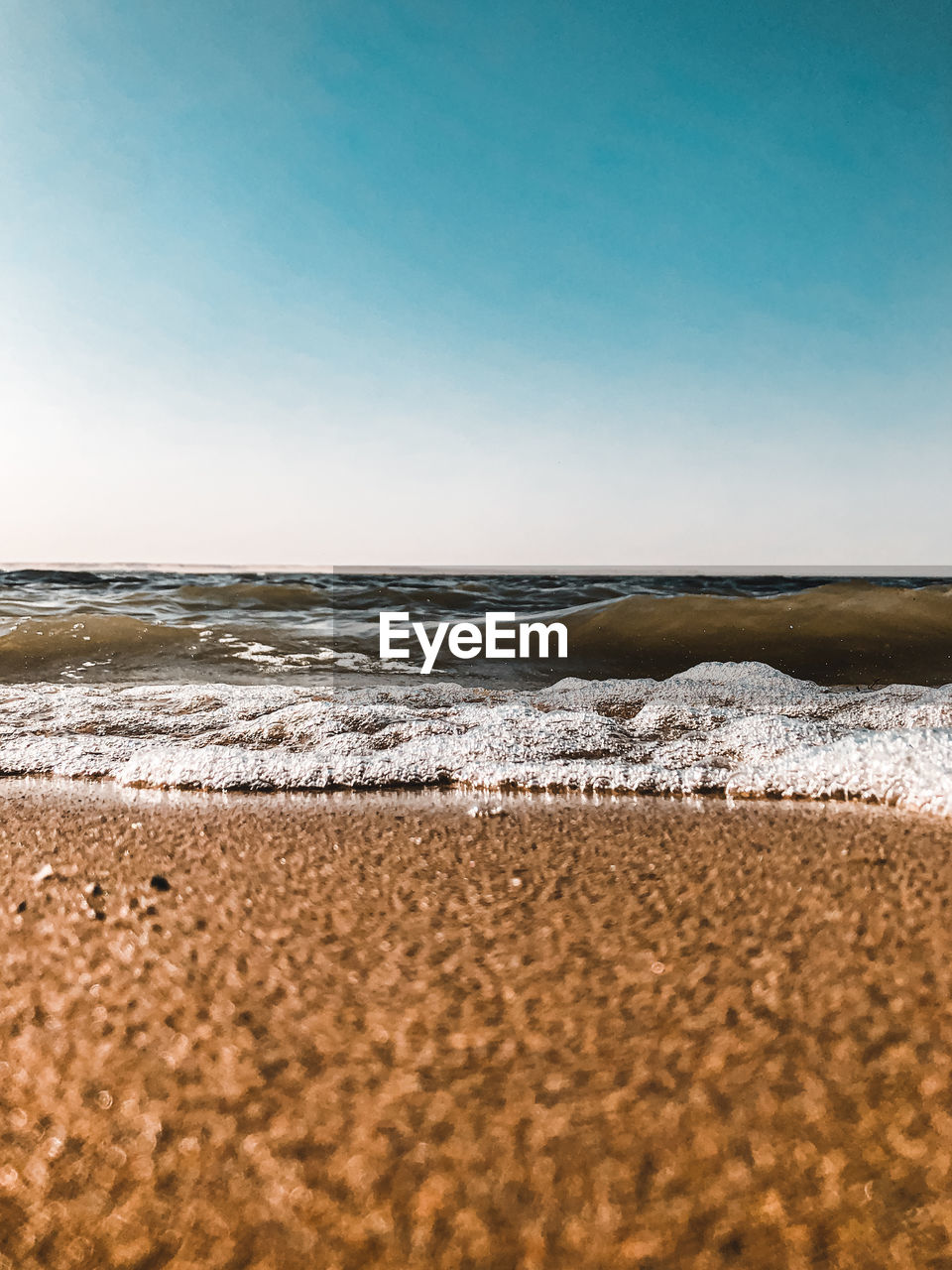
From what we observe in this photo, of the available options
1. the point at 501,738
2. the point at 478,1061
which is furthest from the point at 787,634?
the point at 478,1061

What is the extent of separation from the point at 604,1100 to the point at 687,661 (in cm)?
572

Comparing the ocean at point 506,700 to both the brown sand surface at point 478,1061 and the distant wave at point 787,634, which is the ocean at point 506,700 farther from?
the brown sand surface at point 478,1061

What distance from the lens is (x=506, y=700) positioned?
4.73 metres

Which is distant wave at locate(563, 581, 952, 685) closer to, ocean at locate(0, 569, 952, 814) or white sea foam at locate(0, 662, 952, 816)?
ocean at locate(0, 569, 952, 814)

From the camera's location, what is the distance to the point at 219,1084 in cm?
104

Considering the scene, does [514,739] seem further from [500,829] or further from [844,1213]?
[844,1213]

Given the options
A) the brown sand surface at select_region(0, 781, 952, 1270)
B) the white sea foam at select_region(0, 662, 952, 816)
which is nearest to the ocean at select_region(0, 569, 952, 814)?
the white sea foam at select_region(0, 662, 952, 816)

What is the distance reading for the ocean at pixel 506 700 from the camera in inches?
109

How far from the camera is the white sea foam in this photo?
2.65m

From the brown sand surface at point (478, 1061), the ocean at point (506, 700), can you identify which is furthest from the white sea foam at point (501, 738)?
the brown sand surface at point (478, 1061)

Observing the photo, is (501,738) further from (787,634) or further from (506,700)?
(787,634)

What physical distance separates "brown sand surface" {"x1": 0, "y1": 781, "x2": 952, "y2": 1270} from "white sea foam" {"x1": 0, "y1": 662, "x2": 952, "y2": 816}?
74 cm

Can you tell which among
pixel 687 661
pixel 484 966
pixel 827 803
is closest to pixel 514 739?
pixel 827 803

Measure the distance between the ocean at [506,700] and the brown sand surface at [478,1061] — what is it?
0.85 metres
